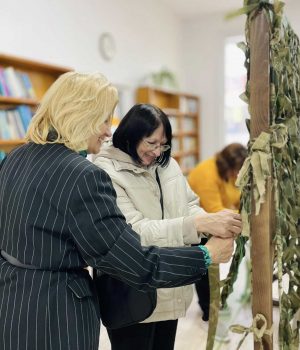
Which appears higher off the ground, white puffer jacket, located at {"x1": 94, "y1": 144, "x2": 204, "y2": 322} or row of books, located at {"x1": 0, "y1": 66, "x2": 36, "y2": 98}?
row of books, located at {"x1": 0, "y1": 66, "x2": 36, "y2": 98}

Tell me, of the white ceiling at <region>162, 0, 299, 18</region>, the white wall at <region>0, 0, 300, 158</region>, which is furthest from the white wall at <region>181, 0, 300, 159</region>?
the white ceiling at <region>162, 0, 299, 18</region>

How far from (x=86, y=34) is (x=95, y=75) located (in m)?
3.31

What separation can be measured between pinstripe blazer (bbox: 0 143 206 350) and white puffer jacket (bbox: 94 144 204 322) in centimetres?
21

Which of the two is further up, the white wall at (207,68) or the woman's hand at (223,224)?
the white wall at (207,68)

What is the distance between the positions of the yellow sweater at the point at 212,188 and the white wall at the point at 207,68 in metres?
3.62

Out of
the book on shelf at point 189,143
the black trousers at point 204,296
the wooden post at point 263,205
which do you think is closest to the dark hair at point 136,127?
the wooden post at point 263,205

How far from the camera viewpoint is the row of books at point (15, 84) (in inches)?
114

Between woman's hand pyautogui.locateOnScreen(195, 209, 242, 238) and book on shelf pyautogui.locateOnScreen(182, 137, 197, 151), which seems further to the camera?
book on shelf pyautogui.locateOnScreen(182, 137, 197, 151)

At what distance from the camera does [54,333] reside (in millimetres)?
958

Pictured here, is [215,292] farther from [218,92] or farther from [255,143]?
[218,92]

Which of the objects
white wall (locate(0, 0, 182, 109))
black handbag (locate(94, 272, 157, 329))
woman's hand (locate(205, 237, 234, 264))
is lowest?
black handbag (locate(94, 272, 157, 329))

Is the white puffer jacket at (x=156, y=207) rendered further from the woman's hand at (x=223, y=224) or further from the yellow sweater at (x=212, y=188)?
the yellow sweater at (x=212, y=188)

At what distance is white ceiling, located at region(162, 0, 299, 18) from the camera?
18.6 feet

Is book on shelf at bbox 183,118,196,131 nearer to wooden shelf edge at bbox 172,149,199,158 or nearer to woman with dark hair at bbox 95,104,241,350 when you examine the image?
wooden shelf edge at bbox 172,149,199,158
